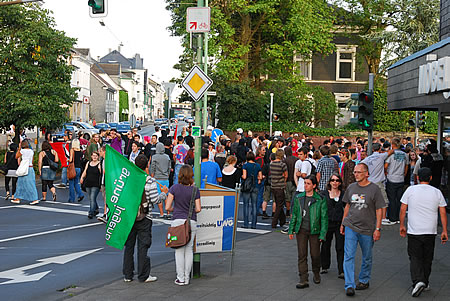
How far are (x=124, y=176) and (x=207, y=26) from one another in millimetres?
2530

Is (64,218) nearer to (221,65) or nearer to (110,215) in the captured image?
(110,215)

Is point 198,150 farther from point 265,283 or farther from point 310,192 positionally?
point 265,283

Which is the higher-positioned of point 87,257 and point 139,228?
point 139,228

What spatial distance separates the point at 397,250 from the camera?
11.3 m

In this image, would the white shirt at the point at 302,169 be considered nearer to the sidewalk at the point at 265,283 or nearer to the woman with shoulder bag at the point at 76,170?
the sidewalk at the point at 265,283

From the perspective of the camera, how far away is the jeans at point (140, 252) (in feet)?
28.3

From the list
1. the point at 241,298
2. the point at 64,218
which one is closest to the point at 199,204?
the point at 241,298

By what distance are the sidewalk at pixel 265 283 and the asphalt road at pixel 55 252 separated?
0.47 meters

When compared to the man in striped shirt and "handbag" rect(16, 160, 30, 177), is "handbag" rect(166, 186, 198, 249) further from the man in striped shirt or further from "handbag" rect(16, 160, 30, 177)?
"handbag" rect(16, 160, 30, 177)

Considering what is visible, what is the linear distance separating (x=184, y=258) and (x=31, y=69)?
19.7 m

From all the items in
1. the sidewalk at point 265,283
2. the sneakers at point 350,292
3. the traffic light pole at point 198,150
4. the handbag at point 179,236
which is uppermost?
the traffic light pole at point 198,150

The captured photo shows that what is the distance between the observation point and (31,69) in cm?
2614

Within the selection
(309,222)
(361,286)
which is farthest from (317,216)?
(361,286)

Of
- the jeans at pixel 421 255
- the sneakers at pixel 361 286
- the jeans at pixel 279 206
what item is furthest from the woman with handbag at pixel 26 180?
the jeans at pixel 421 255
